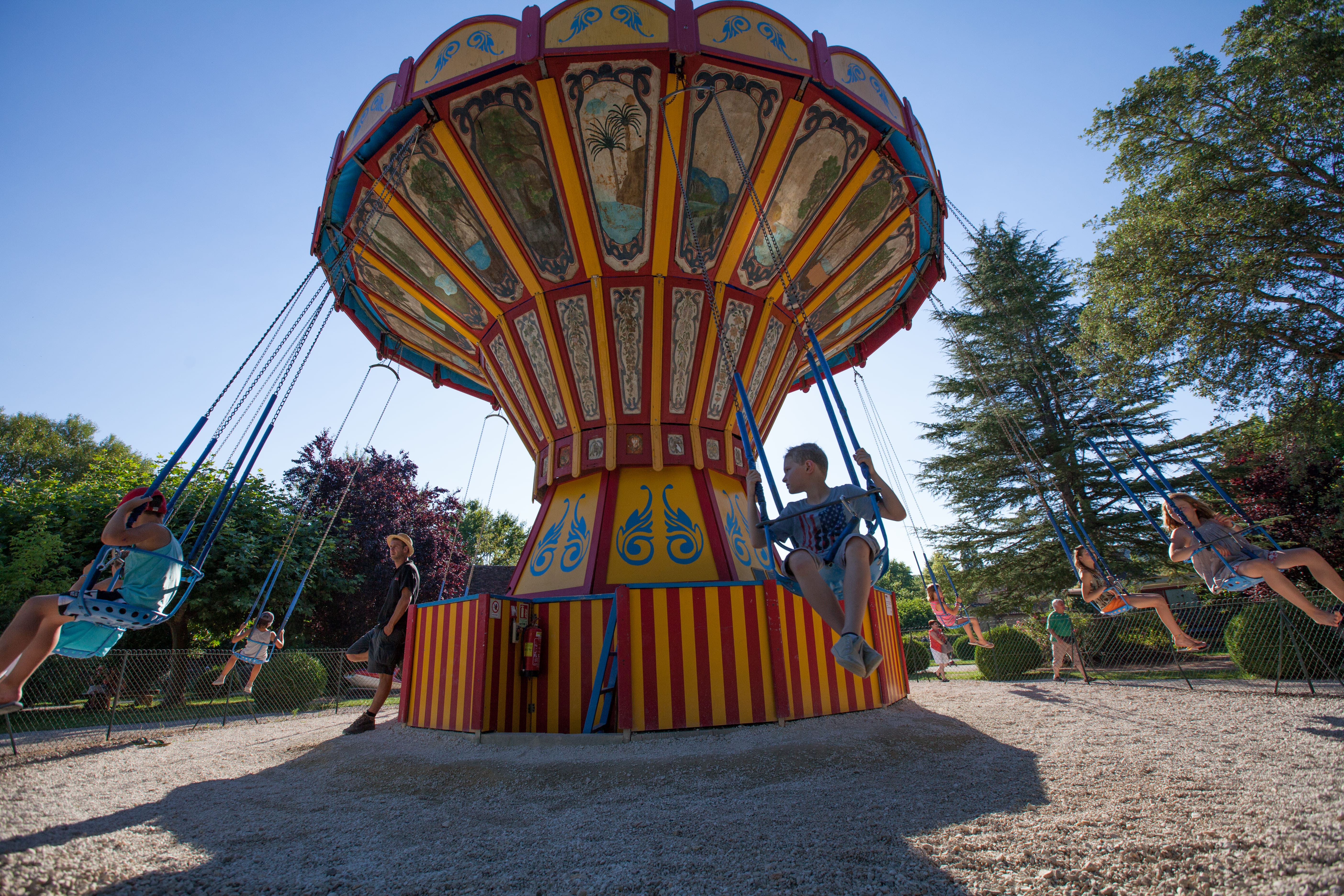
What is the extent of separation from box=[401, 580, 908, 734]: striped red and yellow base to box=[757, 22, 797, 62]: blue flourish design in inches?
179

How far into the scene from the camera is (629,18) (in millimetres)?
5066

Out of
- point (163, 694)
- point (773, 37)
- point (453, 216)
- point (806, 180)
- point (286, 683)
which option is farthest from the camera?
point (286, 683)

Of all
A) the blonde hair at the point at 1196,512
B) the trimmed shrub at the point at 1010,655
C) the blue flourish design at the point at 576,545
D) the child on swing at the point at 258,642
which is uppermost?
the blue flourish design at the point at 576,545

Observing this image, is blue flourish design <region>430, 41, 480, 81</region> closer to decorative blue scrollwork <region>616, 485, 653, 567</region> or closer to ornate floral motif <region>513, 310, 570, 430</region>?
ornate floral motif <region>513, 310, 570, 430</region>

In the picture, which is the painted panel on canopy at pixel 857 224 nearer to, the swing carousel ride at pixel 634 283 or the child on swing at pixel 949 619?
the swing carousel ride at pixel 634 283

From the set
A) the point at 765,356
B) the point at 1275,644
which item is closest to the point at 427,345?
the point at 765,356

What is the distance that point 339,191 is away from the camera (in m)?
6.23

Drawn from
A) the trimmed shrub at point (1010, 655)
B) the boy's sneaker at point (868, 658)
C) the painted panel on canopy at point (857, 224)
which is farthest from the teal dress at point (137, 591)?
the trimmed shrub at point (1010, 655)

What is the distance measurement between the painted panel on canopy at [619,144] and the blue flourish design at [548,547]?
2791 mm

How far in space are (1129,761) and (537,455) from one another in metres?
6.17

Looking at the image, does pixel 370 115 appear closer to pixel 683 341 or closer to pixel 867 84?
pixel 683 341

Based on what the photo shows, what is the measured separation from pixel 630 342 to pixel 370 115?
10.6 feet

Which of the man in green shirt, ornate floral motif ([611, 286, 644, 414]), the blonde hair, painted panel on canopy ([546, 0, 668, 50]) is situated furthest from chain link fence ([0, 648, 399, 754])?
the man in green shirt

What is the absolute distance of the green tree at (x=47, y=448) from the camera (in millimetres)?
25719
